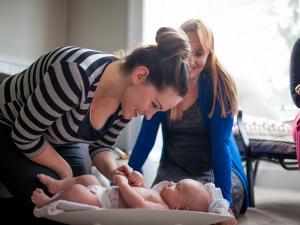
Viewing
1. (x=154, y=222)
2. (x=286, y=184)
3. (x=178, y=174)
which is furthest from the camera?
(x=286, y=184)

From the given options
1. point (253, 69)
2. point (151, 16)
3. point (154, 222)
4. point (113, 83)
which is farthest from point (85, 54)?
point (253, 69)

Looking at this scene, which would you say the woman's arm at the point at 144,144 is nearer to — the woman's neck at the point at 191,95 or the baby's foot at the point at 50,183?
the woman's neck at the point at 191,95

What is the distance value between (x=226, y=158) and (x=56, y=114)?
1.84 ft

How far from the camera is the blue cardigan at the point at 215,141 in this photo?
1.13 m

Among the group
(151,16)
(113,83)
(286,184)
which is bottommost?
(286,184)

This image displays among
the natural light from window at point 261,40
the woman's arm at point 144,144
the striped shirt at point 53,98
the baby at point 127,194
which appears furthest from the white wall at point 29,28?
the baby at point 127,194

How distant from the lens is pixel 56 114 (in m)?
0.84

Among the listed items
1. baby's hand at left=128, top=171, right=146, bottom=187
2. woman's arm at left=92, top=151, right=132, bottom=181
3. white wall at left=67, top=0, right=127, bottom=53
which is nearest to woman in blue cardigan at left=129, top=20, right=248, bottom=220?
woman's arm at left=92, top=151, right=132, bottom=181

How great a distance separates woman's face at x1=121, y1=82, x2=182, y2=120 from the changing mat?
0.26 metres

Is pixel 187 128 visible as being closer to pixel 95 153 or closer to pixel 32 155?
pixel 95 153

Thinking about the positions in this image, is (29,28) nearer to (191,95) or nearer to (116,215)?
(191,95)

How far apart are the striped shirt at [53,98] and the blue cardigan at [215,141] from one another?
34 centimetres

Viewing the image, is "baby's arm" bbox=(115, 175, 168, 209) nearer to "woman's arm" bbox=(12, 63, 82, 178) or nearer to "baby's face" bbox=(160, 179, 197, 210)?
"baby's face" bbox=(160, 179, 197, 210)

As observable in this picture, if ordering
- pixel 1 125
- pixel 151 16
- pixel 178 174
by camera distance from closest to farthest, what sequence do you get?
pixel 1 125
pixel 178 174
pixel 151 16
